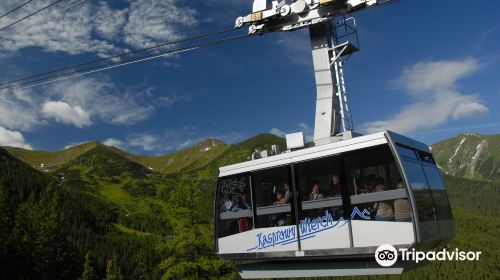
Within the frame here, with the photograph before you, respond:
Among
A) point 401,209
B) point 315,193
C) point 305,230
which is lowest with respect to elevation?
point 305,230

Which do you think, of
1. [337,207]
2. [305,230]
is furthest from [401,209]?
[305,230]

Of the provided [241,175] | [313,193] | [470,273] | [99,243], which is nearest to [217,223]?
[241,175]

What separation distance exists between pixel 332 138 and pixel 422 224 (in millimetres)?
3206

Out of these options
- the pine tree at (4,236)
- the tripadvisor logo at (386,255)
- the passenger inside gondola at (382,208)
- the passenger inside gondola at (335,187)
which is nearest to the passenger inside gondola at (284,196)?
the passenger inside gondola at (335,187)

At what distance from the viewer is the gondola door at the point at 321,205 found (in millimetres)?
10289

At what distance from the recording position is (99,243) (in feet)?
466

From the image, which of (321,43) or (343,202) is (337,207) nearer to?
(343,202)

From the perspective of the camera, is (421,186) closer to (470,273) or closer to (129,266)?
(129,266)

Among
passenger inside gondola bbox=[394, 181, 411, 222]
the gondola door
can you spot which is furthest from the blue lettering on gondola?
passenger inside gondola bbox=[394, 181, 411, 222]

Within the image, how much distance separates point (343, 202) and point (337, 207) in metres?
0.19

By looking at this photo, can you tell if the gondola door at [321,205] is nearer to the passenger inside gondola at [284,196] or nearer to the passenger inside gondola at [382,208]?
the passenger inside gondola at [284,196]

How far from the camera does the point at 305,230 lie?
35.7ft

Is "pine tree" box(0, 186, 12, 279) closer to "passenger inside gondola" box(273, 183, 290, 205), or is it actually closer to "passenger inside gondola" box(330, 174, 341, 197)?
"passenger inside gondola" box(273, 183, 290, 205)

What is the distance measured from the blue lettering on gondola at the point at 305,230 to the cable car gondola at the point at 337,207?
23mm
